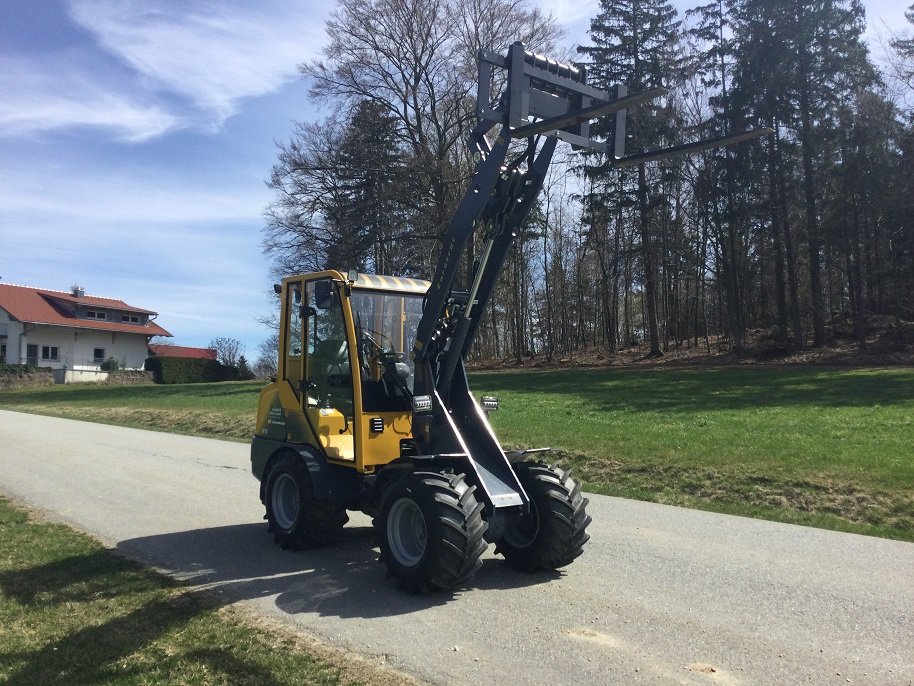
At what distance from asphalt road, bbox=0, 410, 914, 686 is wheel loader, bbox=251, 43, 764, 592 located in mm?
443

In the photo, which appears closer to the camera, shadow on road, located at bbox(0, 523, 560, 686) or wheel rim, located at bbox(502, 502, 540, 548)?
shadow on road, located at bbox(0, 523, 560, 686)

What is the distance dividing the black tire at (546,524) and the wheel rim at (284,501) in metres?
2.33

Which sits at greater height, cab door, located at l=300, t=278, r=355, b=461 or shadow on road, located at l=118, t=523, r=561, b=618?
cab door, located at l=300, t=278, r=355, b=461

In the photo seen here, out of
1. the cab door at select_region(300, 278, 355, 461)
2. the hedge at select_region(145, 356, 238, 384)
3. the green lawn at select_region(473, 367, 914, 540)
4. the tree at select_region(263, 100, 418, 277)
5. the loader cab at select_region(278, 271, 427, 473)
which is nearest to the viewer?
the loader cab at select_region(278, 271, 427, 473)

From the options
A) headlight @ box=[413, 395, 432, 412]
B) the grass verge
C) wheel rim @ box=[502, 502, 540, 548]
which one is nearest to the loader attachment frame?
headlight @ box=[413, 395, 432, 412]

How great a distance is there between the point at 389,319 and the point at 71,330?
183 feet

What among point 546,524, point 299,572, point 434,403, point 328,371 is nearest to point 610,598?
point 546,524

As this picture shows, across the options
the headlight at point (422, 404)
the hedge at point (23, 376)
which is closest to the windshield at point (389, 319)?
the headlight at point (422, 404)

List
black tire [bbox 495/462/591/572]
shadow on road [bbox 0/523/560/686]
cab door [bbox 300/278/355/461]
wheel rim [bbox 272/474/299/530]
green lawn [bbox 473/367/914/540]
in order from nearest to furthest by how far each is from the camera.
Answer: shadow on road [bbox 0/523/560/686], black tire [bbox 495/462/591/572], cab door [bbox 300/278/355/461], wheel rim [bbox 272/474/299/530], green lawn [bbox 473/367/914/540]

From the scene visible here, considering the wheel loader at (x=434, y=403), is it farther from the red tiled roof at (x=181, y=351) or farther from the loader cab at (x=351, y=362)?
the red tiled roof at (x=181, y=351)

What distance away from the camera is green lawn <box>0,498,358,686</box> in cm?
453

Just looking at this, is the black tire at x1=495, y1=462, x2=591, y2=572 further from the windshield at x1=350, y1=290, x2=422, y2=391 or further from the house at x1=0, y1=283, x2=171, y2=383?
the house at x1=0, y1=283, x2=171, y2=383

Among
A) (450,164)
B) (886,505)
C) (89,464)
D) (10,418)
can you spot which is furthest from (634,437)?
(10,418)

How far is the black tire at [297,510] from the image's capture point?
712cm
